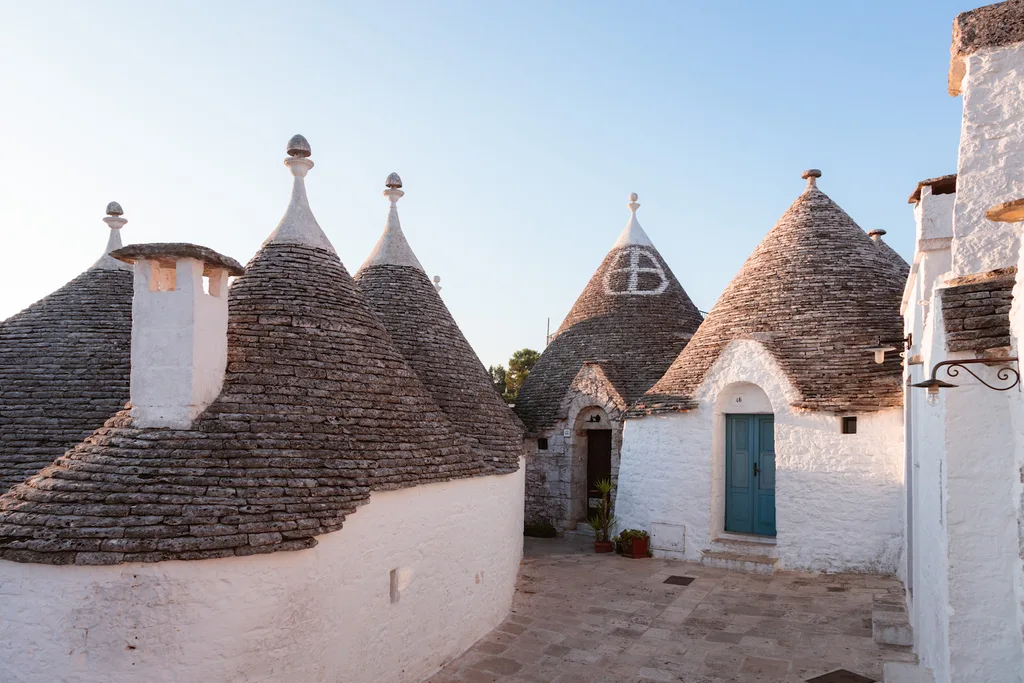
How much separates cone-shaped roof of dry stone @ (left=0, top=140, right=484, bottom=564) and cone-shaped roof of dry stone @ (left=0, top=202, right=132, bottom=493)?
2.59 meters

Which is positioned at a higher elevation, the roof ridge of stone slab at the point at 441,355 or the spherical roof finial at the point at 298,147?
the spherical roof finial at the point at 298,147

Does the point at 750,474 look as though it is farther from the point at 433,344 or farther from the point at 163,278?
the point at 163,278

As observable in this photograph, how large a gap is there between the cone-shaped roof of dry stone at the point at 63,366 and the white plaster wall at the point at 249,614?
11.3 feet

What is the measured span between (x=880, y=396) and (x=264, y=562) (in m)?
9.26

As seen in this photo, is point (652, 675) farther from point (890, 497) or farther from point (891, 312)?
point (891, 312)

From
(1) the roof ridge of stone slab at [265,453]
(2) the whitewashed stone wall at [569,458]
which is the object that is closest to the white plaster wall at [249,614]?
(1) the roof ridge of stone slab at [265,453]

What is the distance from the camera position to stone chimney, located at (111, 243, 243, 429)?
20.2 ft

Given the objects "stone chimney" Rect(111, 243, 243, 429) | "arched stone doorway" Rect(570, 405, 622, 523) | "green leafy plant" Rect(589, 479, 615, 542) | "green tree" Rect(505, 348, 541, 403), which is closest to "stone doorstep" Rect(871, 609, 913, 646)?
"green leafy plant" Rect(589, 479, 615, 542)

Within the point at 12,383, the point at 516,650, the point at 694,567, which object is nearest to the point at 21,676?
the point at 516,650

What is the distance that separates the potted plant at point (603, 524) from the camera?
533 inches

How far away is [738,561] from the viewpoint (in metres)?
11.9

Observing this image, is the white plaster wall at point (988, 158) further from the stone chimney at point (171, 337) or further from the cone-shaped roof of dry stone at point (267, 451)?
the stone chimney at point (171, 337)

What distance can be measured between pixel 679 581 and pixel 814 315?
4.88 m

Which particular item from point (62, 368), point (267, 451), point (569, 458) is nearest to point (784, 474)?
point (569, 458)
